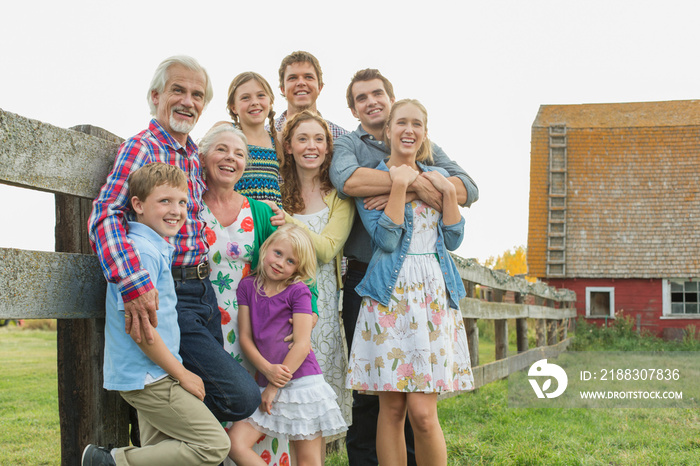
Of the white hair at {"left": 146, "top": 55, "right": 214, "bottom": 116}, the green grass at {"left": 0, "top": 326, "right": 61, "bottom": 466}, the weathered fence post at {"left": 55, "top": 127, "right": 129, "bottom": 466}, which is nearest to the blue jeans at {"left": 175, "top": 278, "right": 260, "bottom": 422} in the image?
the weathered fence post at {"left": 55, "top": 127, "right": 129, "bottom": 466}

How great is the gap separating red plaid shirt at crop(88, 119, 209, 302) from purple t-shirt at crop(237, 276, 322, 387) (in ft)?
1.05

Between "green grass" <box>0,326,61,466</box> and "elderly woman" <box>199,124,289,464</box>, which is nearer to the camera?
"elderly woman" <box>199,124,289,464</box>

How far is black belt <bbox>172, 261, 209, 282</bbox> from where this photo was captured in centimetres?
249

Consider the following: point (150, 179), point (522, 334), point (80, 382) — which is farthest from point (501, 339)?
point (150, 179)

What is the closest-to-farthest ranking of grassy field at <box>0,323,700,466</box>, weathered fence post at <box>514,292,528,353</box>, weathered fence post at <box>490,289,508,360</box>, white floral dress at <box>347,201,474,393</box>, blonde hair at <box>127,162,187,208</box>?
blonde hair at <box>127,162,187,208</box> → white floral dress at <box>347,201,474,393</box> → grassy field at <box>0,323,700,466</box> → weathered fence post at <box>490,289,508,360</box> → weathered fence post at <box>514,292,528,353</box>

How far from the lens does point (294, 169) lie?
344 centimetres

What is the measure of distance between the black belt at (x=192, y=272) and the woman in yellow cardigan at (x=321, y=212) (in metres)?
0.65

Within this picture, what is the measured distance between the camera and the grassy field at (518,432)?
4.15 metres

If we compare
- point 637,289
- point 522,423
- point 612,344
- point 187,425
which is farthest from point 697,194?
point 187,425

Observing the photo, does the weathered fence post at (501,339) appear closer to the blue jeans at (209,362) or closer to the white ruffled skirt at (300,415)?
the white ruffled skirt at (300,415)

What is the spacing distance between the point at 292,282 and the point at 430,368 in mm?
797

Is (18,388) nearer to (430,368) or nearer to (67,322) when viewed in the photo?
(67,322)

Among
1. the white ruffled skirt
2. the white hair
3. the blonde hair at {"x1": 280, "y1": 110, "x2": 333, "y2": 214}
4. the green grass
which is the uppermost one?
the white hair

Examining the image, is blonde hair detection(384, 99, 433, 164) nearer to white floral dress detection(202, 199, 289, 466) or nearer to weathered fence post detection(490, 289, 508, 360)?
white floral dress detection(202, 199, 289, 466)
